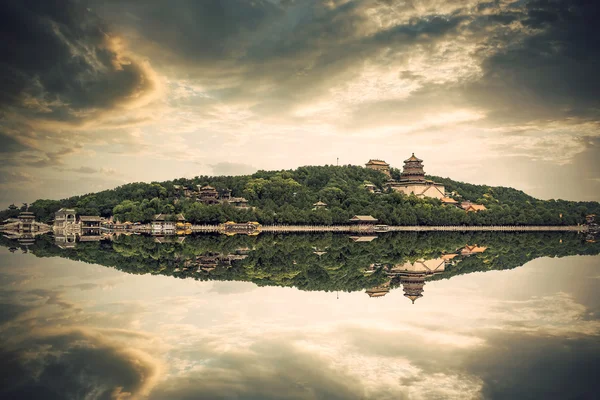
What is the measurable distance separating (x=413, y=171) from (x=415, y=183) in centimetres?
219

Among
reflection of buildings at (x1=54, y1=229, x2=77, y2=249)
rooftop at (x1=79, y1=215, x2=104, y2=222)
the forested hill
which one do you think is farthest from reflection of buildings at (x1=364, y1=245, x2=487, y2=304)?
rooftop at (x1=79, y1=215, x2=104, y2=222)

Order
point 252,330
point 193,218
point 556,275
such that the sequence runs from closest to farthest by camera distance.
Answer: point 252,330 < point 556,275 < point 193,218

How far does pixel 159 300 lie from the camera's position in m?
11.5

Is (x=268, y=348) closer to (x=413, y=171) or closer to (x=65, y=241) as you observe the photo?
(x=65, y=241)

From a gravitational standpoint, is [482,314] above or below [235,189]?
below

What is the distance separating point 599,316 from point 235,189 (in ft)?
179

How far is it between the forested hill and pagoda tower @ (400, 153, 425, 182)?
3528 millimetres

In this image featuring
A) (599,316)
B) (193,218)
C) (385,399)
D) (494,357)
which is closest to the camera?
(385,399)

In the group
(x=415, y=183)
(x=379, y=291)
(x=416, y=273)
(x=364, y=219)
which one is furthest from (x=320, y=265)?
(x=415, y=183)

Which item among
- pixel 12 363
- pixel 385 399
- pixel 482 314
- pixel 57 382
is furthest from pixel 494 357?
pixel 12 363

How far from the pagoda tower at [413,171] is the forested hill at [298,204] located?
3528mm

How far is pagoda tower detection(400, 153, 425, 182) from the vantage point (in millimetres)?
69250

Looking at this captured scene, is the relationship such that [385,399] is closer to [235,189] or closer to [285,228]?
[285,228]

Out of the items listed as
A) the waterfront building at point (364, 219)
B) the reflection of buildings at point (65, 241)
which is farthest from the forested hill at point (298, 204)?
the reflection of buildings at point (65, 241)
